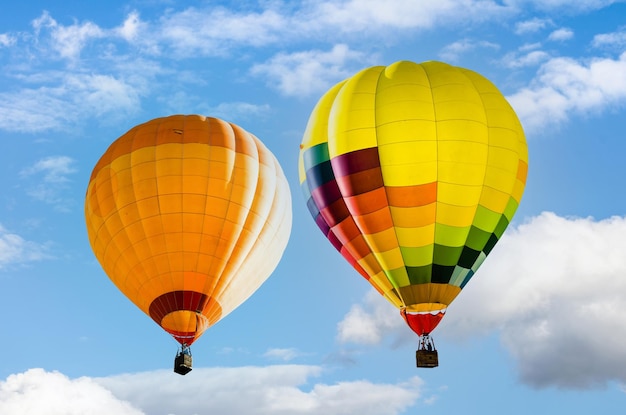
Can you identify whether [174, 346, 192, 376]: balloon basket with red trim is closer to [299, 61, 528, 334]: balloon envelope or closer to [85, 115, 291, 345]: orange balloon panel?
[85, 115, 291, 345]: orange balloon panel

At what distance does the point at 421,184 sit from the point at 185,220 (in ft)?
19.1

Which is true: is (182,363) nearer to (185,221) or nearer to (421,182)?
(185,221)

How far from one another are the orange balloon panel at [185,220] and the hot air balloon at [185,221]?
0.02 metres

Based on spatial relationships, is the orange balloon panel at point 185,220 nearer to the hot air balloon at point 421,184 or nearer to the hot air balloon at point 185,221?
the hot air balloon at point 185,221

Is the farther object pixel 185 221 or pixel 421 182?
pixel 185 221

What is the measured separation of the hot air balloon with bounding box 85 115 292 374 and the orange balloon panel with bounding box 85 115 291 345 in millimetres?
24

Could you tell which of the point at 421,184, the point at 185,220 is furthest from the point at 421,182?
the point at 185,220

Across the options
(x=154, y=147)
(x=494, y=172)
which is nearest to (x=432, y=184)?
(x=494, y=172)

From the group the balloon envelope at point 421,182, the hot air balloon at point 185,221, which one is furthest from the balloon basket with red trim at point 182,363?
the balloon envelope at point 421,182

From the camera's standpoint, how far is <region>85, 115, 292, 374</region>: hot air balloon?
28062 millimetres

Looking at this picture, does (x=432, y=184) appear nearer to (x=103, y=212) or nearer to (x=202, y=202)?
(x=202, y=202)

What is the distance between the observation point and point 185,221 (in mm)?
28172

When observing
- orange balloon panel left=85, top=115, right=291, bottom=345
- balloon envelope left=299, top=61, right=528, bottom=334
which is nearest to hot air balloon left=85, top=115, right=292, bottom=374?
orange balloon panel left=85, top=115, right=291, bottom=345

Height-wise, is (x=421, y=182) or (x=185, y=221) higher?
(x=421, y=182)
